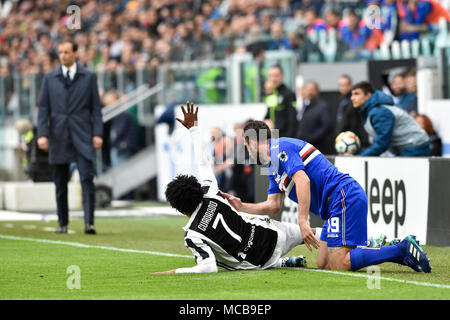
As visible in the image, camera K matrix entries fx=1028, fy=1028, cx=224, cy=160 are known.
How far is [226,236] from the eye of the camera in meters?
8.99

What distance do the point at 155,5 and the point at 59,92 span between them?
49.7 feet

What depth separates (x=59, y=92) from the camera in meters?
14.2

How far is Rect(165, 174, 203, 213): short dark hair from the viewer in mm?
8875

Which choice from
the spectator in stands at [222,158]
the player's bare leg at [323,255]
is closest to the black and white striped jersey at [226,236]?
the player's bare leg at [323,255]

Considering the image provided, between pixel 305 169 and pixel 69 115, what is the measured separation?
575 cm

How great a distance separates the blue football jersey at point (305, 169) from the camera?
29.4 ft

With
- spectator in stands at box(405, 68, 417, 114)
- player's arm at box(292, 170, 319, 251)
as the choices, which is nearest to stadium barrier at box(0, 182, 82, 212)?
spectator in stands at box(405, 68, 417, 114)

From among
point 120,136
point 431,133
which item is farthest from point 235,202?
point 120,136

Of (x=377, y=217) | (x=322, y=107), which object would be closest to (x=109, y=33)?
(x=322, y=107)

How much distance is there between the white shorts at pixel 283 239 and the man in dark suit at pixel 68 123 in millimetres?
4993

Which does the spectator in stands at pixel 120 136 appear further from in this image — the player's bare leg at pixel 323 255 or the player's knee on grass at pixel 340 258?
the player's knee on grass at pixel 340 258

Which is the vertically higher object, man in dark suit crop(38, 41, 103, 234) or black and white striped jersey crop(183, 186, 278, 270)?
man in dark suit crop(38, 41, 103, 234)

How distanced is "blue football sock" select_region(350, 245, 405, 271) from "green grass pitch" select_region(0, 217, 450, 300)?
0.36 ft

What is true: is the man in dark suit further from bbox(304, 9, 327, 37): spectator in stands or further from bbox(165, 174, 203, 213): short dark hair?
bbox(304, 9, 327, 37): spectator in stands
